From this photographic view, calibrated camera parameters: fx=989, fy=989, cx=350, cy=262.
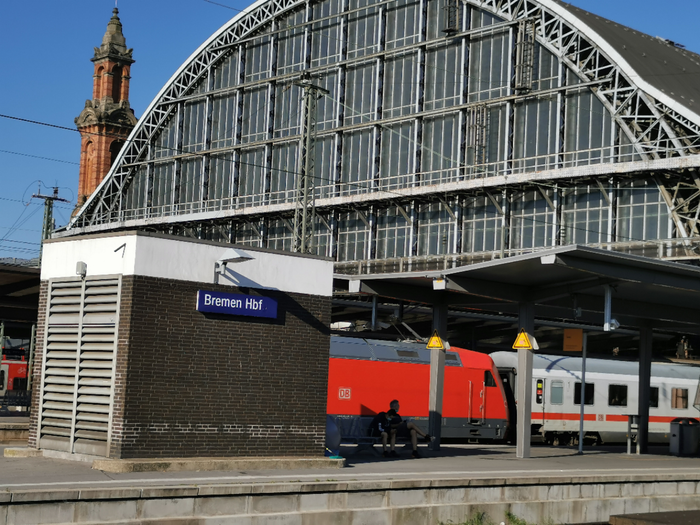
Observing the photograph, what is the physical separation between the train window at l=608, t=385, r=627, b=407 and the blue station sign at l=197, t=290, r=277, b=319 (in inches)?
905

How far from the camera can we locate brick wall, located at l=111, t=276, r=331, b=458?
18359 millimetres

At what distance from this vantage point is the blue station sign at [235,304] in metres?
19.2

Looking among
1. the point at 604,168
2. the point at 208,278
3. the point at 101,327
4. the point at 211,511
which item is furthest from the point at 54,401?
the point at 604,168

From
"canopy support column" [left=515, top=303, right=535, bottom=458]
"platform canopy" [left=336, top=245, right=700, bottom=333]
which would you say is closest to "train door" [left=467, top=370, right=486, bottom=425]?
"platform canopy" [left=336, top=245, right=700, bottom=333]

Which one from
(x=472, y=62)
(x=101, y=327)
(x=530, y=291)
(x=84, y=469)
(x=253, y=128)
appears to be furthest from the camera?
(x=253, y=128)

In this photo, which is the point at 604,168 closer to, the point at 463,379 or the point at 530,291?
the point at 463,379

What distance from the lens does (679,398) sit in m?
41.9

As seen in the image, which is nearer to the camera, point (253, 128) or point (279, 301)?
point (279, 301)

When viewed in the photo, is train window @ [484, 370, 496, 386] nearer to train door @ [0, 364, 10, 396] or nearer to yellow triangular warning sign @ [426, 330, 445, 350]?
yellow triangular warning sign @ [426, 330, 445, 350]

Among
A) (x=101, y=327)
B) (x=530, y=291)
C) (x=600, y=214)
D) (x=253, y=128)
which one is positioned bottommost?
(x=101, y=327)

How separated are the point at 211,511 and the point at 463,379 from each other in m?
20.5

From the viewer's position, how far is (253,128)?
6912 centimetres

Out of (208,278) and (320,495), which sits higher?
(208,278)

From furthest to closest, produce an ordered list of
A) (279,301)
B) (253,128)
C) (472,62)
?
1. (253,128)
2. (472,62)
3. (279,301)
